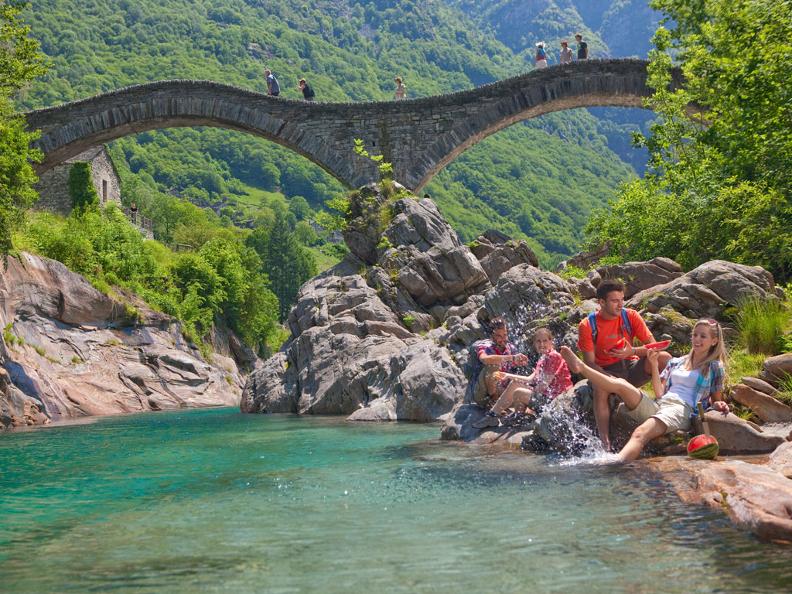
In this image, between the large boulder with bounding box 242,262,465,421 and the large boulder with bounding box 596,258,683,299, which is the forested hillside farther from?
the large boulder with bounding box 596,258,683,299

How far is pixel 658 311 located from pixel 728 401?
8.01 ft

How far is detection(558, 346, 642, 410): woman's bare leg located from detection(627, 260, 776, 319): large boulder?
10.7 feet

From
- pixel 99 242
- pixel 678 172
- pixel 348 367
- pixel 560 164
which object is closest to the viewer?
pixel 348 367

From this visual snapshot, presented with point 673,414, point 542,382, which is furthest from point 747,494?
point 542,382

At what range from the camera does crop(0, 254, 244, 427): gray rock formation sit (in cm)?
1772

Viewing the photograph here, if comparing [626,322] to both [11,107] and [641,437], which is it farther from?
[11,107]

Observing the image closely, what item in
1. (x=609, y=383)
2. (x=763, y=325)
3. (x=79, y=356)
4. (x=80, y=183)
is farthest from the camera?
(x=80, y=183)

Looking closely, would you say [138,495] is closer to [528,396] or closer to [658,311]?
[528,396]

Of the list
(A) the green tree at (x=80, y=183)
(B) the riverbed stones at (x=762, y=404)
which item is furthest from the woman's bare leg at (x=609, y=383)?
(A) the green tree at (x=80, y=183)

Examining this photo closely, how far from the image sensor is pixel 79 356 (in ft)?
71.6

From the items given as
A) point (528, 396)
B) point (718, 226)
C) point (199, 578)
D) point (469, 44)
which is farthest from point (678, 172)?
point (469, 44)

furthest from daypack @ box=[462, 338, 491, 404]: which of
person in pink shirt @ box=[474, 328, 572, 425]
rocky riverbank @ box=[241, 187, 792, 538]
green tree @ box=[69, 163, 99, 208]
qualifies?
green tree @ box=[69, 163, 99, 208]

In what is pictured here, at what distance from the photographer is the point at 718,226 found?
46.8 ft

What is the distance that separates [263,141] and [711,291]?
377 ft
